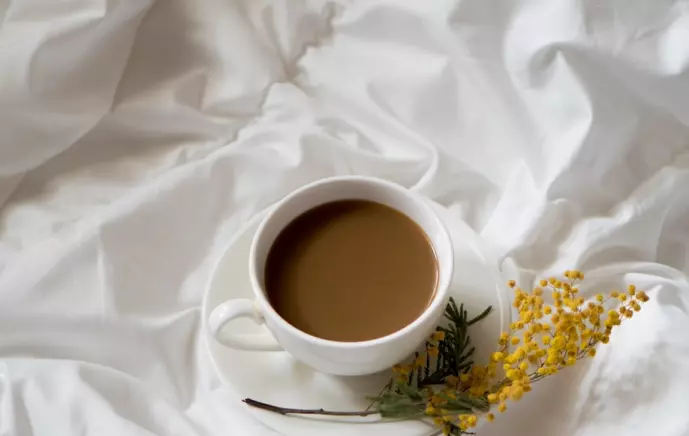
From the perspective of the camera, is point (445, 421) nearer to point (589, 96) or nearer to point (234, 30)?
point (589, 96)

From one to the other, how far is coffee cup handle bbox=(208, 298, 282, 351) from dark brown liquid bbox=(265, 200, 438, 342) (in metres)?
0.03

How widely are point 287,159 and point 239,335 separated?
0.87 feet


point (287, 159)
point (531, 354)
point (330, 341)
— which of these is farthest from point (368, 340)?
point (287, 159)

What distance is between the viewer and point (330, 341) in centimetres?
63

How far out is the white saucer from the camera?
68 centimetres

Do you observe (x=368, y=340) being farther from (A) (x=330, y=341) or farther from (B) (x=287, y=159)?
(B) (x=287, y=159)

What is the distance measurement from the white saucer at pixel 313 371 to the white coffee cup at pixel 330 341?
33 millimetres

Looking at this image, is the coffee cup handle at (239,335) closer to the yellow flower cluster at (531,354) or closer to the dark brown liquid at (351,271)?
the dark brown liquid at (351,271)

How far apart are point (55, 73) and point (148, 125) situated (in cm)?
12

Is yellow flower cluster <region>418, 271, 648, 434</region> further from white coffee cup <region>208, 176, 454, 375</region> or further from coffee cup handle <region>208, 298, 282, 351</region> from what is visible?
coffee cup handle <region>208, 298, 282, 351</region>

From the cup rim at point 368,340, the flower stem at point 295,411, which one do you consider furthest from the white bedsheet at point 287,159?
the cup rim at point 368,340

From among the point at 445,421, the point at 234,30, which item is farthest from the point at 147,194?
the point at 445,421

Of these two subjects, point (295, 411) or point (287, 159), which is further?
point (287, 159)

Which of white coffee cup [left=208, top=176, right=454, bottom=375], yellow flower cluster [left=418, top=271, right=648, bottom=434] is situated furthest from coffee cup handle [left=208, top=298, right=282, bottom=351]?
yellow flower cluster [left=418, top=271, right=648, bottom=434]
